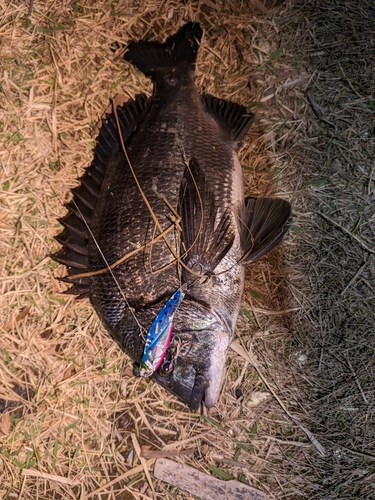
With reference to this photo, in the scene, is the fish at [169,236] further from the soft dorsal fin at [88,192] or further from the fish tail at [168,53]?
the fish tail at [168,53]

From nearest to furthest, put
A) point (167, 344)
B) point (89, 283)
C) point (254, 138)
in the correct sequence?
point (167, 344), point (89, 283), point (254, 138)

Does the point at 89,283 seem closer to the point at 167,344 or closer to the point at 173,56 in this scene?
the point at 167,344

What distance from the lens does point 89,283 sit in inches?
94.2

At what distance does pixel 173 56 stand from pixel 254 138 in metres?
0.73

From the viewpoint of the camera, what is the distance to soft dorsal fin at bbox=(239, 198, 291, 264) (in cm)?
238

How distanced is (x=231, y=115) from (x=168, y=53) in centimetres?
55

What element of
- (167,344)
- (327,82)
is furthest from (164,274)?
(327,82)

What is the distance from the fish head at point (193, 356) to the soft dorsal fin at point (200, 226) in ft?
0.71

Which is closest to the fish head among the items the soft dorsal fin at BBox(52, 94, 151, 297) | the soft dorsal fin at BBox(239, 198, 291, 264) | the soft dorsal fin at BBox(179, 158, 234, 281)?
the soft dorsal fin at BBox(179, 158, 234, 281)

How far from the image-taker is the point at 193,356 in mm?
2188

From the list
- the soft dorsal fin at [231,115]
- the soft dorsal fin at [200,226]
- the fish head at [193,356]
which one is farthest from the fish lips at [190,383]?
the soft dorsal fin at [231,115]

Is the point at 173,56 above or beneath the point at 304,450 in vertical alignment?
above

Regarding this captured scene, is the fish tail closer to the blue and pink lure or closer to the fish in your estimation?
the fish

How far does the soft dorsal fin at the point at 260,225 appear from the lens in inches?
93.7
